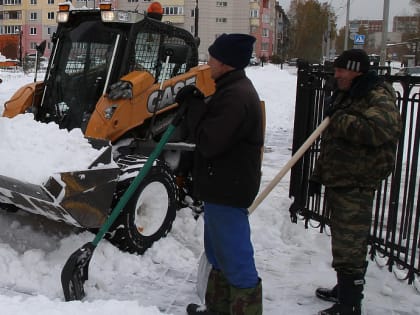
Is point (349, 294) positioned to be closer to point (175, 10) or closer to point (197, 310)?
point (197, 310)

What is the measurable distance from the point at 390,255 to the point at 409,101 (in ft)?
4.23

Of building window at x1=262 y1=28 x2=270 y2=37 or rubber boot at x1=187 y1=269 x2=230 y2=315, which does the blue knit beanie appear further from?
building window at x1=262 y1=28 x2=270 y2=37

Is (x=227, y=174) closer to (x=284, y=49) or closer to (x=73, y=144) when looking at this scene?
(x=73, y=144)

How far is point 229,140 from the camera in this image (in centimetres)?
302

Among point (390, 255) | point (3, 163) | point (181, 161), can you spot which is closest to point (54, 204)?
point (3, 163)

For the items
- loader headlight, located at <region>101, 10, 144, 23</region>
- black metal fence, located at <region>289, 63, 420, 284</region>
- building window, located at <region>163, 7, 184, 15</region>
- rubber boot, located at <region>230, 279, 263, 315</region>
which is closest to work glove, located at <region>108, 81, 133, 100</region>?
loader headlight, located at <region>101, 10, 144, 23</region>

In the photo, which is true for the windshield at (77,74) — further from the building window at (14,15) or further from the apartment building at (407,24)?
the building window at (14,15)

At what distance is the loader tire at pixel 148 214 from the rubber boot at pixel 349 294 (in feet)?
5.94

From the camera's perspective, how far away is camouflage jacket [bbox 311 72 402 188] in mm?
3350

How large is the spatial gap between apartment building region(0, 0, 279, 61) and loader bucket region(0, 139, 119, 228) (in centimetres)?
6265

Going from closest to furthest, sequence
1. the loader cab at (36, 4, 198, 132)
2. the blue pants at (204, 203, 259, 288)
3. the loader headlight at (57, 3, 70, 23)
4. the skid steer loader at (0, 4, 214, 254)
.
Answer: the blue pants at (204, 203, 259, 288) → the skid steer loader at (0, 4, 214, 254) → the loader cab at (36, 4, 198, 132) → the loader headlight at (57, 3, 70, 23)

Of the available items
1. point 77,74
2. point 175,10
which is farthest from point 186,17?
point 77,74

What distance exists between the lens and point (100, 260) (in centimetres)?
443

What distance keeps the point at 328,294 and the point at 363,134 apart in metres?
1.38
